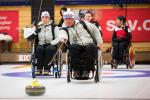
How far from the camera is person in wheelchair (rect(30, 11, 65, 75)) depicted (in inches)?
249

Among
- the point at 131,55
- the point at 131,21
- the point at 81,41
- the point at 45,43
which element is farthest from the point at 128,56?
the point at 81,41

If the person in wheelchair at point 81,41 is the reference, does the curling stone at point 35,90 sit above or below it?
below

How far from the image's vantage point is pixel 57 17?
1148cm

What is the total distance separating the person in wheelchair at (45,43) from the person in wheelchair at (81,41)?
635mm

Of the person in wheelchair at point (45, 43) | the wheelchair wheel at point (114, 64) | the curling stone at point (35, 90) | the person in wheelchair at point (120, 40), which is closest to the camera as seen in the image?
the curling stone at point (35, 90)

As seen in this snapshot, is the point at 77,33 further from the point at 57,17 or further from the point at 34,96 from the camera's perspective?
the point at 57,17

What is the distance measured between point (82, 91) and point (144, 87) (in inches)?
30.6

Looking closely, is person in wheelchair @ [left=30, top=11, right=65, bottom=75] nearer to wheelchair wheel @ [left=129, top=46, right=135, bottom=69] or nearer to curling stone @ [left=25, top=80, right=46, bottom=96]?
curling stone @ [left=25, top=80, right=46, bottom=96]

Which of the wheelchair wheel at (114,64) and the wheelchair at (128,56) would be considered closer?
the wheelchair at (128,56)

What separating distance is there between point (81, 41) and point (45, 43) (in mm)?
952

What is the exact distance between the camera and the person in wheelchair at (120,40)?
28.4 ft

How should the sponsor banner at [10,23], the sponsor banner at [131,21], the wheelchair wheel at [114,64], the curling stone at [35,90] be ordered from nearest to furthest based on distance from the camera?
the curling stone at [35,90], the wheelchair wheel at [114,64], the sponsor banner at [131,21], the sponsor banner at [10,23]

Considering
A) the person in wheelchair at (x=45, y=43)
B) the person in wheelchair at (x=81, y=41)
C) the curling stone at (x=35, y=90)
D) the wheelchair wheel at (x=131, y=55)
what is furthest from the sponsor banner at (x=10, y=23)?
the curling stone at (x=35, y=90)

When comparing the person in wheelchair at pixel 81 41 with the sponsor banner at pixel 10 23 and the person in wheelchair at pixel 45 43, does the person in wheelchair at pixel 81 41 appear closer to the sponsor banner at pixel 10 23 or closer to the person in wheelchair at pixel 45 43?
the person in wheelchair at pixel 45 43
